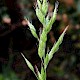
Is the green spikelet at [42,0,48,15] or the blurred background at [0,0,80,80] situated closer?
the green spikelet at [42,0,48,15]

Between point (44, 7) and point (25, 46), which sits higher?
point (44, 7)

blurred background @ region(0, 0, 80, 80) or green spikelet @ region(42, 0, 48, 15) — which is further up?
green spikelet @ region(42, 0, 48, 15)

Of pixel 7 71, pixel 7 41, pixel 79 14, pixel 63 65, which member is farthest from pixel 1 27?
pixel 79 14

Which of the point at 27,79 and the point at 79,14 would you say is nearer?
the point at 27,79

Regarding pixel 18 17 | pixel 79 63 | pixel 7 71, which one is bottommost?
pixel 79 63

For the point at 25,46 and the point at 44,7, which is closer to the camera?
the point at 44,7

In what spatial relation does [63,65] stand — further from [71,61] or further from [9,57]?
[9,57]

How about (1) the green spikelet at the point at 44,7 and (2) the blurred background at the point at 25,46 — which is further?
(2) the blurred background at the point at 25,46

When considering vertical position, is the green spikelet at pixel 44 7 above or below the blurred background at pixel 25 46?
above
